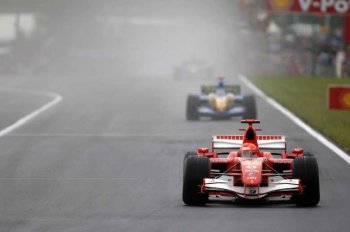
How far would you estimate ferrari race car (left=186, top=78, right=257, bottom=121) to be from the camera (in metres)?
30.9

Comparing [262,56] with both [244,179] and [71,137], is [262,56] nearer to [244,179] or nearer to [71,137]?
[71,137]

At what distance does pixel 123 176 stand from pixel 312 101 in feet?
72.5

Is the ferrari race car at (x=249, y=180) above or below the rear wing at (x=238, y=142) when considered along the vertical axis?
below

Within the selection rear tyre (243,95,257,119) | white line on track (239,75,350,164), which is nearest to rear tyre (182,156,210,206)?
white line on track (239,75,350,164)

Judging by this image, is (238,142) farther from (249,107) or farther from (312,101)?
(312,101)

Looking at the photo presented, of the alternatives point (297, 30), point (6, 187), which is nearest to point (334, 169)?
point (6, 187)

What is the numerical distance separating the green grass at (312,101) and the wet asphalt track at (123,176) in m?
0.65

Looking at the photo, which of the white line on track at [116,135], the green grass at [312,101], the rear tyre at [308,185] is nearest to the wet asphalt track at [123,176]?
the white line on track at [116,135]

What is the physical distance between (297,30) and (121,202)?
246 feet

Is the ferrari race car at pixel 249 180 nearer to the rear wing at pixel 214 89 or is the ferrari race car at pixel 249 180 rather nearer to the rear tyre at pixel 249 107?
the rear tyre at pixel 249 107

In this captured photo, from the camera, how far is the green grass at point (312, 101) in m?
27.1

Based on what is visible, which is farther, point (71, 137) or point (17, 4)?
point (17, 4)

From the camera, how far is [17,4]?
77.9 meters

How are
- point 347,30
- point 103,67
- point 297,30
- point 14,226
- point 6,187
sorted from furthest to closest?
point 297,30 < point 103,67 < point 347,30 < point 6,187 < point 14,226
